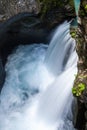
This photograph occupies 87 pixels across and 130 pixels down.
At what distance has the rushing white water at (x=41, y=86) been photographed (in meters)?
5.77

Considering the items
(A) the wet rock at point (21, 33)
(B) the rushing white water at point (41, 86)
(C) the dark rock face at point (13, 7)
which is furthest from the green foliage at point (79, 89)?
(A) the wet rock at point (21, 33)

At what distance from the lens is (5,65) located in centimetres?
757

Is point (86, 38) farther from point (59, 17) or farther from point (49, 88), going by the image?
point (59, 17)

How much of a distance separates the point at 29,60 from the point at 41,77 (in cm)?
64

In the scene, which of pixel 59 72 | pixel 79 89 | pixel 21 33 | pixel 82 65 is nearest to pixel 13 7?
pixel 21 33

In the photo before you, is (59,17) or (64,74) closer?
(64,74)

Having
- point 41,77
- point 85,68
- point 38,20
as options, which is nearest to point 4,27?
point 38,20

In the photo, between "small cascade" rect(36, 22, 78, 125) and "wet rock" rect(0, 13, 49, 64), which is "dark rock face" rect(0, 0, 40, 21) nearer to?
"wet rock" rect(0, 13, 49, 64)

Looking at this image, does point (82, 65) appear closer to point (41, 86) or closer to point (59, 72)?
point (59, 72)

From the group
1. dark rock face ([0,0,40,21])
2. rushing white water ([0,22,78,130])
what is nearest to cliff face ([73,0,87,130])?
rushing white water ([0,22,78,130])

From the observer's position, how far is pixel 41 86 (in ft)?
22.2

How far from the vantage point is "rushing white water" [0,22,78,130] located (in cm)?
577

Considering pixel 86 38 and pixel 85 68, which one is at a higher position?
pixel 86 38

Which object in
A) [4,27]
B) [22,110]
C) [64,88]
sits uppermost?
[4,27]
